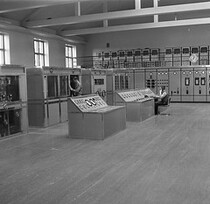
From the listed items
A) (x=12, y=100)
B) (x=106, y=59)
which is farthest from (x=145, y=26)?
(x=12, y=100)

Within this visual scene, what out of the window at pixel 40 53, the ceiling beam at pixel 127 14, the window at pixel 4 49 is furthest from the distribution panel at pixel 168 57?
the window at pixel 4 49

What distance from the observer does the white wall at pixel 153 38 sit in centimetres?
2181

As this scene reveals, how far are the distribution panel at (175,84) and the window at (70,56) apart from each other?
7.30m

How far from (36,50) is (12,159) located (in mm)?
13778

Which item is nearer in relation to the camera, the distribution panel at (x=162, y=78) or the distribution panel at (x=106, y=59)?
the distribution panel at (x=162, y=78)

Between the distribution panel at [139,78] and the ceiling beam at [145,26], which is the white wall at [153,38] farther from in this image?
the ceiling beam at [145,26]

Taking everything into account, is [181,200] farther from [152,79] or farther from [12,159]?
[152,79]

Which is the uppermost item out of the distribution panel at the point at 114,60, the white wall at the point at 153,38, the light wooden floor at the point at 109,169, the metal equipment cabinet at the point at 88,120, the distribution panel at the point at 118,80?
the white wall at the point at 153,38

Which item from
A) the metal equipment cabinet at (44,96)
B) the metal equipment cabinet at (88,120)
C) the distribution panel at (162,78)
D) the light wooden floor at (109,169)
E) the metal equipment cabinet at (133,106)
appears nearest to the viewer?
the light wooden floor at (109,169)

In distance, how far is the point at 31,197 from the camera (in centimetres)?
441

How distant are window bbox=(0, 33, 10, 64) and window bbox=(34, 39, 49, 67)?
2472 millimetres

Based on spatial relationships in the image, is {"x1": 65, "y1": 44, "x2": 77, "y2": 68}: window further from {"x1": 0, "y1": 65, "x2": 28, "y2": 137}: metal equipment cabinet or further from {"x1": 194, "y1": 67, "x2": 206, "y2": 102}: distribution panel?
{"x1": 0, "y1": 65, "x2": 28, "y2": 137}: metal equipment cabinet

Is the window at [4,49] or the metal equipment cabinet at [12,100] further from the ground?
the window at [4,49]

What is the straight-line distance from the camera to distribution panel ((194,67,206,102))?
2042cm
